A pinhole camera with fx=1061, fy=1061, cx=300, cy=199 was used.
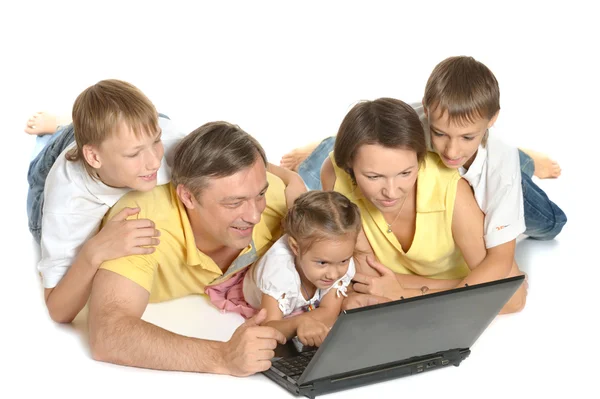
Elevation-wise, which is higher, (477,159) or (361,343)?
(477,159)

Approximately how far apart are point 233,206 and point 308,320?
514 mm

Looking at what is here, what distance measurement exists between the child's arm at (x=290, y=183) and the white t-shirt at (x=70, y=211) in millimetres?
516

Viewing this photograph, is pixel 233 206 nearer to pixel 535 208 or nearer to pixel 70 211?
pixel 70 211

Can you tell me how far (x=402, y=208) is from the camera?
4.31m

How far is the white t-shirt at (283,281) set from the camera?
13.4 feet

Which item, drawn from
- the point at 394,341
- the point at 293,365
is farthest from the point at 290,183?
the point at 394,341

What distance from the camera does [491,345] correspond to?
13.2 feet

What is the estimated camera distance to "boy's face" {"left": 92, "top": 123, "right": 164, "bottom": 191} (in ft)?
12.9

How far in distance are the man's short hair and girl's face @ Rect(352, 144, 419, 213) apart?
0.40 metres

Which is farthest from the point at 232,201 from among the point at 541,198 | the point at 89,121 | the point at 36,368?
the point at 541,198

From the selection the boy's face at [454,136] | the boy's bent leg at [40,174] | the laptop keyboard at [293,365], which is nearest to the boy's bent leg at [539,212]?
the boy's face at [454,136]

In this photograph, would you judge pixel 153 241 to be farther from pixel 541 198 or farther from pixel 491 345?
pixel 541 198

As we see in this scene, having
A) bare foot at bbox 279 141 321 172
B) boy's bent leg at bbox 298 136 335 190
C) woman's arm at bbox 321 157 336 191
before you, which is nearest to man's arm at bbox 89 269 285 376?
woman's arm at bbox 321 157 336 191

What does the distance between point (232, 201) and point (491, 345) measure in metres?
1.12
